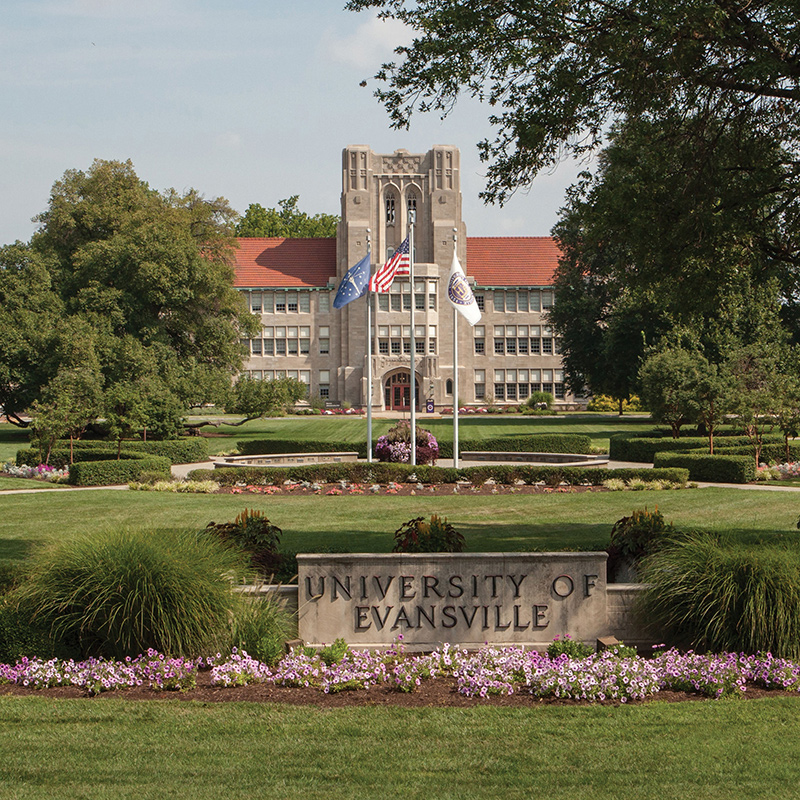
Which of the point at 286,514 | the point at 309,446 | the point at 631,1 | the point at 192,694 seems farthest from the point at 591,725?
the point at 309,446

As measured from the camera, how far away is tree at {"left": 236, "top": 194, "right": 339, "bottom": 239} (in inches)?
3553

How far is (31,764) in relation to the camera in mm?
5383

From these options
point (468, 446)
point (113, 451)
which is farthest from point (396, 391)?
point (113, 451)

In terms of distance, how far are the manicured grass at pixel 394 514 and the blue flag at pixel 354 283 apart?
7.02m

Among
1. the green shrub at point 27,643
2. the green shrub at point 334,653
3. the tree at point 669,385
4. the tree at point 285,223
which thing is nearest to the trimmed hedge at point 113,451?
the tree at point 669,385

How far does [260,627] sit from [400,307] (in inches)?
2566

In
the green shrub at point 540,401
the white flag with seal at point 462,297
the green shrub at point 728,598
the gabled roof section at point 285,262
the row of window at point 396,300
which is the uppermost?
the gabled roof section at point 285,262

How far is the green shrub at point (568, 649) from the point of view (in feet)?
24.3

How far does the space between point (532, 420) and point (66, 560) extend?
46558mm

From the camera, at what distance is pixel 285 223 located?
9388cm

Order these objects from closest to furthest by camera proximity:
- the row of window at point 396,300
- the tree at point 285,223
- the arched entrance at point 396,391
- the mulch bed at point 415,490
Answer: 1. the mulch bed at point 415,490
2. the arched entrance at point 396,391
3. the row of window at point 396,300
4. the tree at point 285,223

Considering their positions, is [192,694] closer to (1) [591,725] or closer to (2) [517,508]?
(1) [591,725]

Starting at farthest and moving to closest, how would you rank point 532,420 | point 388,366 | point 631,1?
point 388,366
point 532,420
point 631,1

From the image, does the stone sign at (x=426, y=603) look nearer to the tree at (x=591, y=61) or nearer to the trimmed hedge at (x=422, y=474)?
the tree at (x=591, y=61)
